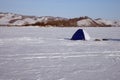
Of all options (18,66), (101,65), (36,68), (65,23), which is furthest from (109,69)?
(65,23)

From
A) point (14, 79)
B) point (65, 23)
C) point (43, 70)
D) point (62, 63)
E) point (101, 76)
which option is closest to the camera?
point (14, 79)

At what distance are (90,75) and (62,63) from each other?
1.66 metres

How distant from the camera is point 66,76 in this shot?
5.27 meters

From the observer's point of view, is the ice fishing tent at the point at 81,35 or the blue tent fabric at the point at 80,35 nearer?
the ice fishing tent at the point at 81,35

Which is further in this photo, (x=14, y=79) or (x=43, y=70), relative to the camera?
(x=43, y=70)

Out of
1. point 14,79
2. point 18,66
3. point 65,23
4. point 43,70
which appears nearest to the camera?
point 14,79

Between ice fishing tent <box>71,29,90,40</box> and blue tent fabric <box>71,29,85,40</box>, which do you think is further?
blue tent fabric <box>71,29,85,40</box>

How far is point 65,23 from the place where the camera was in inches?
2766

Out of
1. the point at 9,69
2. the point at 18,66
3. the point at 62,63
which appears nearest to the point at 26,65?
the point at 18,66

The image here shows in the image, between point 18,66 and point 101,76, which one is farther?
point 18,66

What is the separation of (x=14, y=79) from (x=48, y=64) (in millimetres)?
1916

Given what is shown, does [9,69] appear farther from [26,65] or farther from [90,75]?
[90,75]

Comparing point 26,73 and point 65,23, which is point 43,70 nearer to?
point 26,73

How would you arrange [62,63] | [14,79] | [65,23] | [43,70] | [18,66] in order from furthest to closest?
1. [65,23]
2. [62,63]
3. [18,66]
4. [43,70]
5. [14,79]
